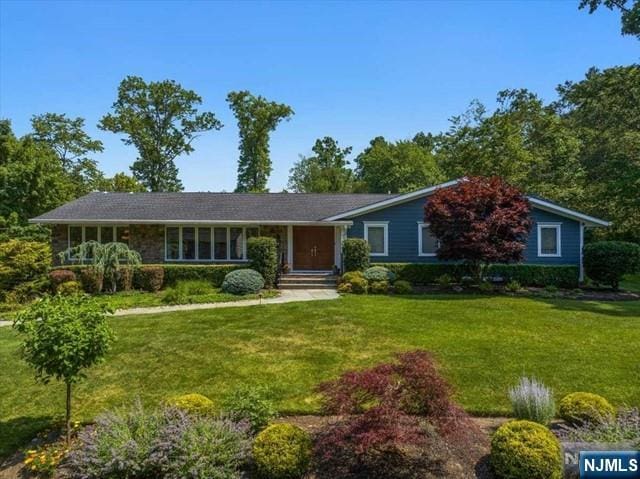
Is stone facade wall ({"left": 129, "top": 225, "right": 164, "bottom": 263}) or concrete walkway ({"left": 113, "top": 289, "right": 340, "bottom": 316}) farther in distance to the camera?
stone facade wall ({"left": 129, "top": 225, "right": 164, "bottom": 263})

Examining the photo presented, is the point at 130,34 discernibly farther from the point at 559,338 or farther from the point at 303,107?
the point at 559,338

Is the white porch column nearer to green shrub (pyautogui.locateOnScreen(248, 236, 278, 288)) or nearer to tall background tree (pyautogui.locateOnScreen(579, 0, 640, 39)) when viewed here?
green shrub (pyautogui.locateOnScreen(248, 236, 278, 288))

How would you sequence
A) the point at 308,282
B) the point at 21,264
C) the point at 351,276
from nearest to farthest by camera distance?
1. the point at 21,264
2. the point at 351,276
3. the point at 308,282

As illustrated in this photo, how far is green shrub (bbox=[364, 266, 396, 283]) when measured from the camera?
16125mm

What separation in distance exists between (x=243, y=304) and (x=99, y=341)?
852 centimetres

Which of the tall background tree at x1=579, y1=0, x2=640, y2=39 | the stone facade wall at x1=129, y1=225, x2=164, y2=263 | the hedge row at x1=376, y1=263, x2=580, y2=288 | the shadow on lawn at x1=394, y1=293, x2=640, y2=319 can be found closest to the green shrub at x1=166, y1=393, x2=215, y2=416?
the shadow on lawn at x1=394, y1=293, x2=640, y2=319

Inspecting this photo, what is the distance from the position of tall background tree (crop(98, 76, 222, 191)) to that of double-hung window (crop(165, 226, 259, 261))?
21.1 metres

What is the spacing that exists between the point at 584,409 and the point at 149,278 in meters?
15.2

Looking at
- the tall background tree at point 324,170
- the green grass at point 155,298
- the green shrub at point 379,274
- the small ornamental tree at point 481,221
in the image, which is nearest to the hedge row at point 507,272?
the green shrub at point 379,274

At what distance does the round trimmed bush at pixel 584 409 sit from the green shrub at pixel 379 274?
1056 cm

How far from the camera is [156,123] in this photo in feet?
126

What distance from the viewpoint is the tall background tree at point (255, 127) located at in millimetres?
38906

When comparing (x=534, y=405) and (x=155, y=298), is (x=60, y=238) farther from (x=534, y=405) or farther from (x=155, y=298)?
(x=534, y=405)

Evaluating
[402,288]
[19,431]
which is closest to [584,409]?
[19,431]
